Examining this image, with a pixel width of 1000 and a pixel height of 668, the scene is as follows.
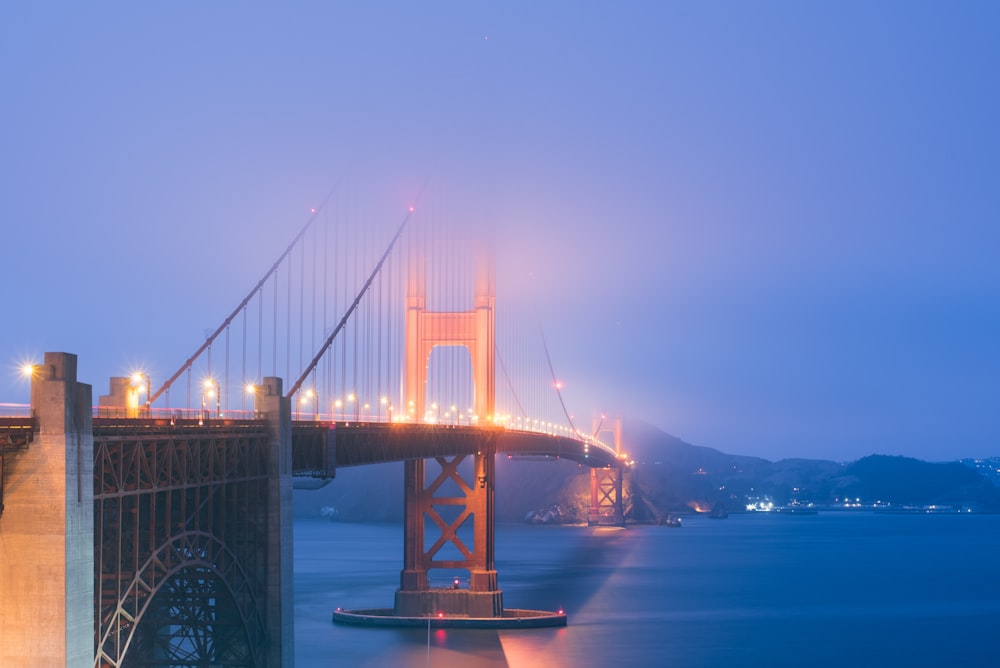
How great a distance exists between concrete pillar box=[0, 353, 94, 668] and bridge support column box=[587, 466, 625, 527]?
15330 cm

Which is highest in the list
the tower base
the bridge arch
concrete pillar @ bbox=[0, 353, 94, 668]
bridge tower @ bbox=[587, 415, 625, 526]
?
concrete pillar @ bbox=[0, 353, 94, 668]

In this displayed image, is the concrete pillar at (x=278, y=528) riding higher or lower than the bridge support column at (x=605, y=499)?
higher

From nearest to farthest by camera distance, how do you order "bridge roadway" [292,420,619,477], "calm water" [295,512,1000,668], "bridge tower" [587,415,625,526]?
"bridge roadway" [292,420,619,477]
"calm water" [295,512,1000,668]
"bridge tower" [587,415,625,526]

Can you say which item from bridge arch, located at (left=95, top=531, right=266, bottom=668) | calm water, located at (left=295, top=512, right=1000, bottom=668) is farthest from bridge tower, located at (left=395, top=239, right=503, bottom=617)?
bridge arch, located at (left=95, top=531, right=266, bottom=668)

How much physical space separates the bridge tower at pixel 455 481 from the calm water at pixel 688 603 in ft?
6.89

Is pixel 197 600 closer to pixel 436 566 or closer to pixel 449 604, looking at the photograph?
pixel 436 566

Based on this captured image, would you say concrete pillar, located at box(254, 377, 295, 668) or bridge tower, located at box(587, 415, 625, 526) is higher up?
concrete pillar, located at box(254, 377, 295, 668)

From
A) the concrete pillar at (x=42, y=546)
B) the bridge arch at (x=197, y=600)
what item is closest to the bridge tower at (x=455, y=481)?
the bridge arch at (x=197, y=600)

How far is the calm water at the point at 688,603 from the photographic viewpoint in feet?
176

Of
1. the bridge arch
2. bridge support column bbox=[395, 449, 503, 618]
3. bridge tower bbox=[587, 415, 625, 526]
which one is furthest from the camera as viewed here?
bridge tower bbox=[587, 415, 625, 526]

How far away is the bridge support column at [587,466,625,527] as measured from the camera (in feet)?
574

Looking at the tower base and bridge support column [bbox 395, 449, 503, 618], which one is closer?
the tower base

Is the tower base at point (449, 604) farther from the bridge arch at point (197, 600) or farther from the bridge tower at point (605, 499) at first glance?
the bridge tower at point (605, 499)

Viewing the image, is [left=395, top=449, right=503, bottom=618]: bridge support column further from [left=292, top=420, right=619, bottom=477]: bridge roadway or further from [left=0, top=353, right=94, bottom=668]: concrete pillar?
[left=0, top=353, right=94, bottom=668]: concrete pillar
